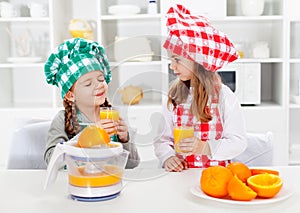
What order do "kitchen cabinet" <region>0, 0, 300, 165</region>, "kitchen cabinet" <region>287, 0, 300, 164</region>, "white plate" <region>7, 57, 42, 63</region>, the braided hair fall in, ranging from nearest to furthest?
1. the braided hair
2. "kitchen cabinet" <region>0, 0, 300, 165</region>
3. "kitchen cabinet" <region>287, 0, 300, 164</region>
4. "white plate" <region>7, 57, 42, 63</region>

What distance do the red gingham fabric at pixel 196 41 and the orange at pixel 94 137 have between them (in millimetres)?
240

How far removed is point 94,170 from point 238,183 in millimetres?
334

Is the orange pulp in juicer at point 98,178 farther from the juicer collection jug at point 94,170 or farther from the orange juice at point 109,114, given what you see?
the orange juice at point 109,114

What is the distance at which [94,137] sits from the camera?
43.9 inches

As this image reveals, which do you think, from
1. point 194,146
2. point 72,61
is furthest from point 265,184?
point 72,61

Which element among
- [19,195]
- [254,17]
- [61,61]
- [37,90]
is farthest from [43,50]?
[19,195]

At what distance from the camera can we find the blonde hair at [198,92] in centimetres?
110

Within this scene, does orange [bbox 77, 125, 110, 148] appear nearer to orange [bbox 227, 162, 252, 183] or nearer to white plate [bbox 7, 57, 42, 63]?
orange [bbox 227, 162, 252, 183]

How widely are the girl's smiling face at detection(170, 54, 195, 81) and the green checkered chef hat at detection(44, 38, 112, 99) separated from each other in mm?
310

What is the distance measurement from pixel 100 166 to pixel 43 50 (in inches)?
115

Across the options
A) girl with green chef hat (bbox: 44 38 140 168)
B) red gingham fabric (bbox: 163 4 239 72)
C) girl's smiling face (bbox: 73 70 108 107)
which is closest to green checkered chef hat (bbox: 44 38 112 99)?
girl with green chef hat (bbox: 44 38 140 168)

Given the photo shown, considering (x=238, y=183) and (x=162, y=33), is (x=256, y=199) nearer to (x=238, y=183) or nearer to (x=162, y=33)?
(x=238, y=183)

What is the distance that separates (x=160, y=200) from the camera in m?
1.15

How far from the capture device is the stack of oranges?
1.10m
